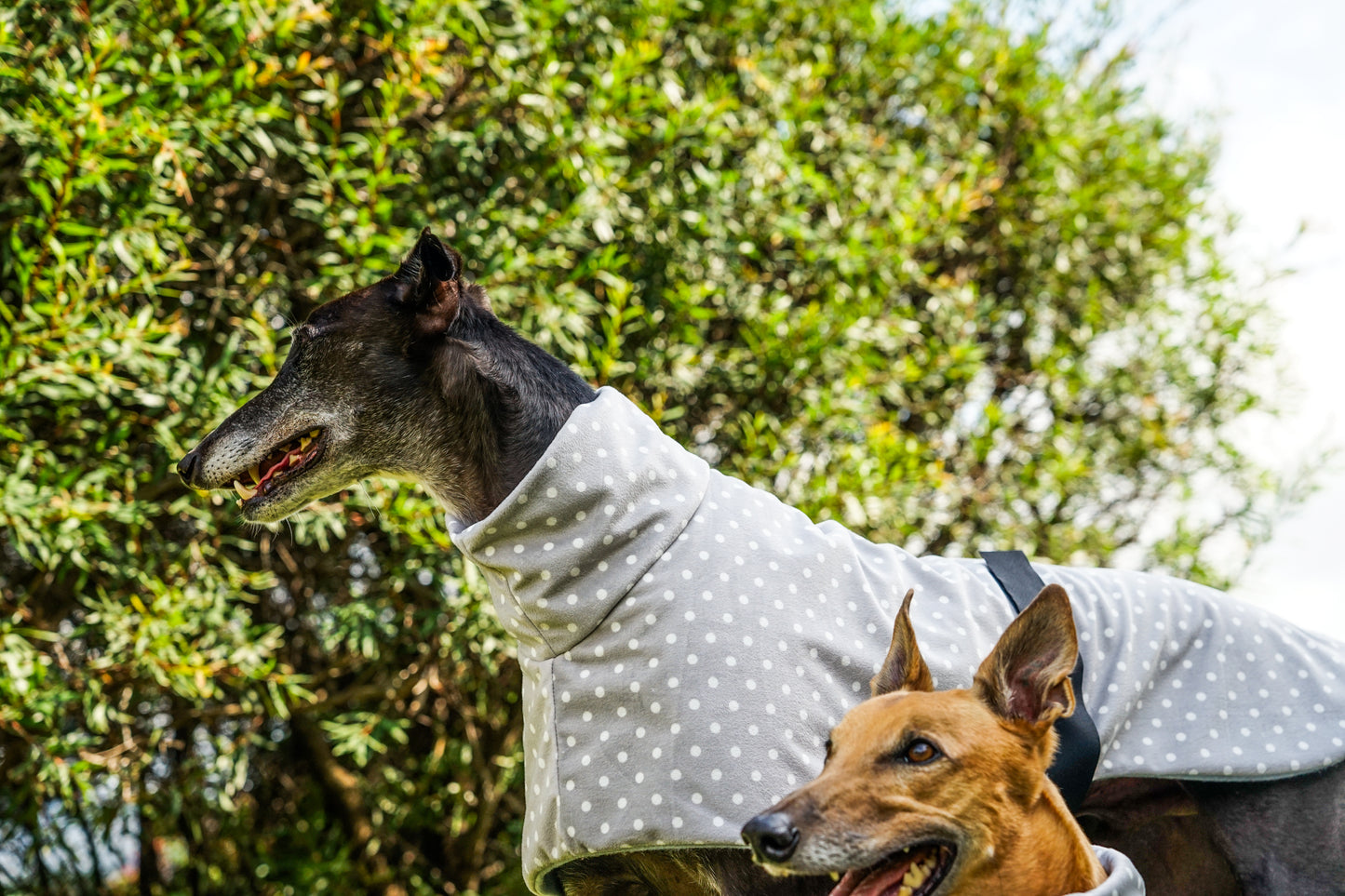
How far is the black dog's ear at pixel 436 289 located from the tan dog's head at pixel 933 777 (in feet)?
4.60

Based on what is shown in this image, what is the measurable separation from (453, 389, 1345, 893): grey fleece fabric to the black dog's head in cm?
28

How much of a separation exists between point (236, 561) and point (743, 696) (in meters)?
3.30

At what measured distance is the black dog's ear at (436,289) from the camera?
265 cm

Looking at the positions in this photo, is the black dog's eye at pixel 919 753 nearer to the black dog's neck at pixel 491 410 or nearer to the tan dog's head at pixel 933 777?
the tan dog's head at pixel 933 777

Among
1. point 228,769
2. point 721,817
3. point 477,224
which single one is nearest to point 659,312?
point 477,224

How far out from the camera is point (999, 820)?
1.84m

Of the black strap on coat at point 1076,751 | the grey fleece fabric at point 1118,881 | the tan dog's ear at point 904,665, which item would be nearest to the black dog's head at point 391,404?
the tan dog's ear at point 904,665

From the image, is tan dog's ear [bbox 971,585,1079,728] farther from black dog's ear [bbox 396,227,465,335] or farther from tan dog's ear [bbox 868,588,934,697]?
black dog's ear [bbox 396,227,465,335]

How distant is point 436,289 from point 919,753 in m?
1.65

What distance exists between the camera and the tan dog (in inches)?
67.1

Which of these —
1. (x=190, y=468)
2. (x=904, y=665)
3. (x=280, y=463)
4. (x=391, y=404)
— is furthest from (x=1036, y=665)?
(x=190, y=468)

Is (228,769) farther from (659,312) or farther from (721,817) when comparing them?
(721,817)

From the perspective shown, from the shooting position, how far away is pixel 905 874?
179 centimetres

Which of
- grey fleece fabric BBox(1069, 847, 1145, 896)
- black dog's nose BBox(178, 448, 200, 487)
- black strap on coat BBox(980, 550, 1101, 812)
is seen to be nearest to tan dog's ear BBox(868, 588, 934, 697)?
black strap on coat BBox(980, 550, 1101, 812)
